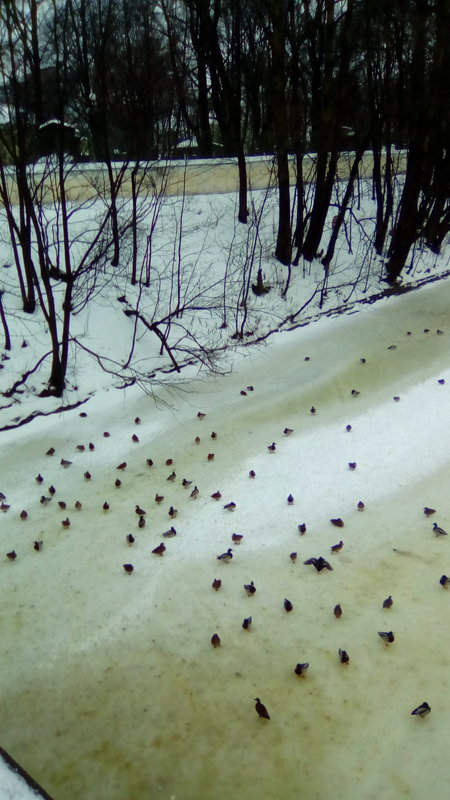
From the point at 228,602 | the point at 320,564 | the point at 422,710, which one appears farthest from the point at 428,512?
the point at 422,710

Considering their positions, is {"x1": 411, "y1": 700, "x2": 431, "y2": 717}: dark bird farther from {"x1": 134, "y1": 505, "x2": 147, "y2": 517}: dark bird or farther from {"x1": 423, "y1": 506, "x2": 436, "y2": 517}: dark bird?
{"x1": 134, "y1": 505, "x2": 147, "y2": 517}: dark bird

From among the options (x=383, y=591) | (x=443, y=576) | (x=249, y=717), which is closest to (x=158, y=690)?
(x=249, y=717)

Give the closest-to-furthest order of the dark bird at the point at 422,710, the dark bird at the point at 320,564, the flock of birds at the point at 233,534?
the dark bird at the point at 422,710, the flock of birds at the point at 233,534, the dark bird at the point at 320,564

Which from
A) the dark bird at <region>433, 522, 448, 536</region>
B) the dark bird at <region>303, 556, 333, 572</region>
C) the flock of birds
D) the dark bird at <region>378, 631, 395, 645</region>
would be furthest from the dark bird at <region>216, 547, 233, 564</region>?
the dark bird at <region>433, 522, 448, 536</region>

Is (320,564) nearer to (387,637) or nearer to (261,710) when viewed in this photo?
(387,637)

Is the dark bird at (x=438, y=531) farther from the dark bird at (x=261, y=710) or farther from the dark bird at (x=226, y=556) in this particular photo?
the dark bird at (x=261, y=710)

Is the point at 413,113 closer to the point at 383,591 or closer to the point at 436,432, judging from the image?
the point at 436,432

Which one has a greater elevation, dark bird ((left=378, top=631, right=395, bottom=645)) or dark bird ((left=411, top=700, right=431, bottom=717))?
dark bird ((left=378, top=631, right=395, bottom=645))

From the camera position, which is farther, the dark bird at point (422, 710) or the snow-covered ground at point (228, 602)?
the dark bird at point (422, 710)

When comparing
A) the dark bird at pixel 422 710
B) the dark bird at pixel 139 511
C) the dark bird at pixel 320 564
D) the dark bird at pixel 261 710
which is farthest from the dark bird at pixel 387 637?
the dark bird at pixel 139 511
